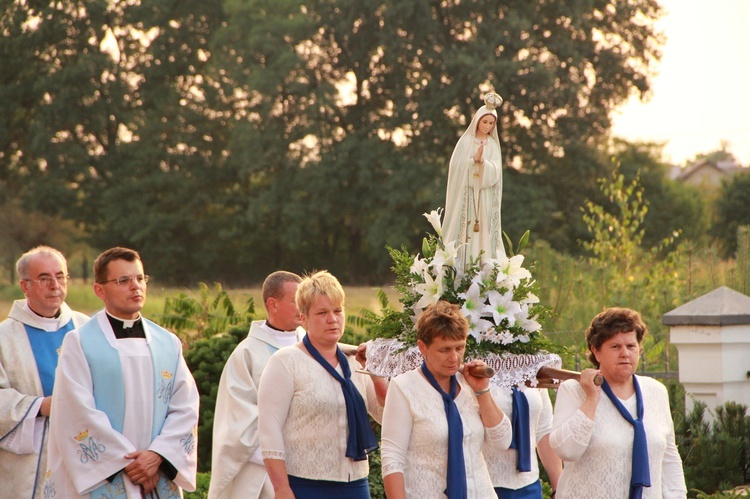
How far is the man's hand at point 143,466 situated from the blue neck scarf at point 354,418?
92 centimetres

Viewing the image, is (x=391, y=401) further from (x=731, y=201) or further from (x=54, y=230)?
(x=731, y=201)

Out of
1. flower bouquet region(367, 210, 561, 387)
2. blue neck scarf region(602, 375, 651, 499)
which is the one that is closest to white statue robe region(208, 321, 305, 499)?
flower bouquet region(367, 210, 561, 387)

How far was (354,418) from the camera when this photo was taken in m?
5.16

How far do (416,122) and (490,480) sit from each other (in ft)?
101

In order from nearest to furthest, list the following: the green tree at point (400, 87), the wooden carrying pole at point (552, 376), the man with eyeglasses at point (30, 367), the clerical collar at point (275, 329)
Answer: the wooden carrying pole at point (552, 376), the man with eyeglasses at point (30, 367), the clerical collar at point (275, 329), the green tree at point (400, 87)

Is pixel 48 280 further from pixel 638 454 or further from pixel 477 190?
pixel 638 454

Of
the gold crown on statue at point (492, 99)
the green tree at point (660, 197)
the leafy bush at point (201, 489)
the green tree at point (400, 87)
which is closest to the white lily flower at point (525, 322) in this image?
the gold crown on statue at point (492, 99)

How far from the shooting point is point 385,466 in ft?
15.3

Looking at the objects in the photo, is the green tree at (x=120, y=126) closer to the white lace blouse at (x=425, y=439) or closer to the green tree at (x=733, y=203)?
the green tree at (x=733, y=203)

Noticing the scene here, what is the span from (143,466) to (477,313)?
68.6 inches

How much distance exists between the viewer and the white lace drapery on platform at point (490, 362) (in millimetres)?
5102

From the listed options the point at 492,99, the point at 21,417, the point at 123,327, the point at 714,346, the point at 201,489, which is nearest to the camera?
the point at 123,327

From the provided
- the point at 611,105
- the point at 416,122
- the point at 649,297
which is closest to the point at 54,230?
the point at 416,122

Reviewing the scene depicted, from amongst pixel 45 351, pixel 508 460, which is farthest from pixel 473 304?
pixel 45 351
